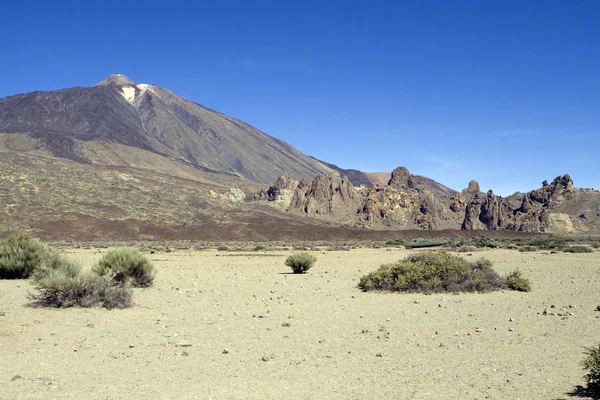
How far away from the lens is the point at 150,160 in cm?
17262

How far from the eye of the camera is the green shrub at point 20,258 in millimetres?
19141

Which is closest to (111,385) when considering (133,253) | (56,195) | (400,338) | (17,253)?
(400,338)

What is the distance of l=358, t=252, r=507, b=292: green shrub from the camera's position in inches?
650

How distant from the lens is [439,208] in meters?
127

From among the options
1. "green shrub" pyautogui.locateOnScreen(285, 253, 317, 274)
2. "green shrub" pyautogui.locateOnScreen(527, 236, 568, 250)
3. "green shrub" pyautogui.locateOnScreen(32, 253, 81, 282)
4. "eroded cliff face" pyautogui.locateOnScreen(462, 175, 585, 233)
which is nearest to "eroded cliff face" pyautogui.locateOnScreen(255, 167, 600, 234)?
"eroded cliff face" pyautogui.locateOnScreen(462, 175, 585, 233)

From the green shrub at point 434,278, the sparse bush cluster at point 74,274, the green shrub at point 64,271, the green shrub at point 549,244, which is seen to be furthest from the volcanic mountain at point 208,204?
the green shrub at point 434,278

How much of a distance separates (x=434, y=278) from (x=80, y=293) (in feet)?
33.2

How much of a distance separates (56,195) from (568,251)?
67088 mm

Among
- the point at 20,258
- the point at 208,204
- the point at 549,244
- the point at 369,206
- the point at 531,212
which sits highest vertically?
the point at 531,212

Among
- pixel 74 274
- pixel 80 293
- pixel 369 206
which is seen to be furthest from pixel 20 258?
pixel 369 206

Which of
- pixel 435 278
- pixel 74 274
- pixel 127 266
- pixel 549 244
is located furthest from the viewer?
pixel 549 244

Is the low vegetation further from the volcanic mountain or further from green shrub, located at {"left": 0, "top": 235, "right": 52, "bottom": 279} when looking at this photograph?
the volcanic mountain

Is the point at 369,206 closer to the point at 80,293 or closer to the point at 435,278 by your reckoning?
the point at 435,278

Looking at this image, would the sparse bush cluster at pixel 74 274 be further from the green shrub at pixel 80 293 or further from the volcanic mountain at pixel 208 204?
the volcanic mountain at pixel 208 204
